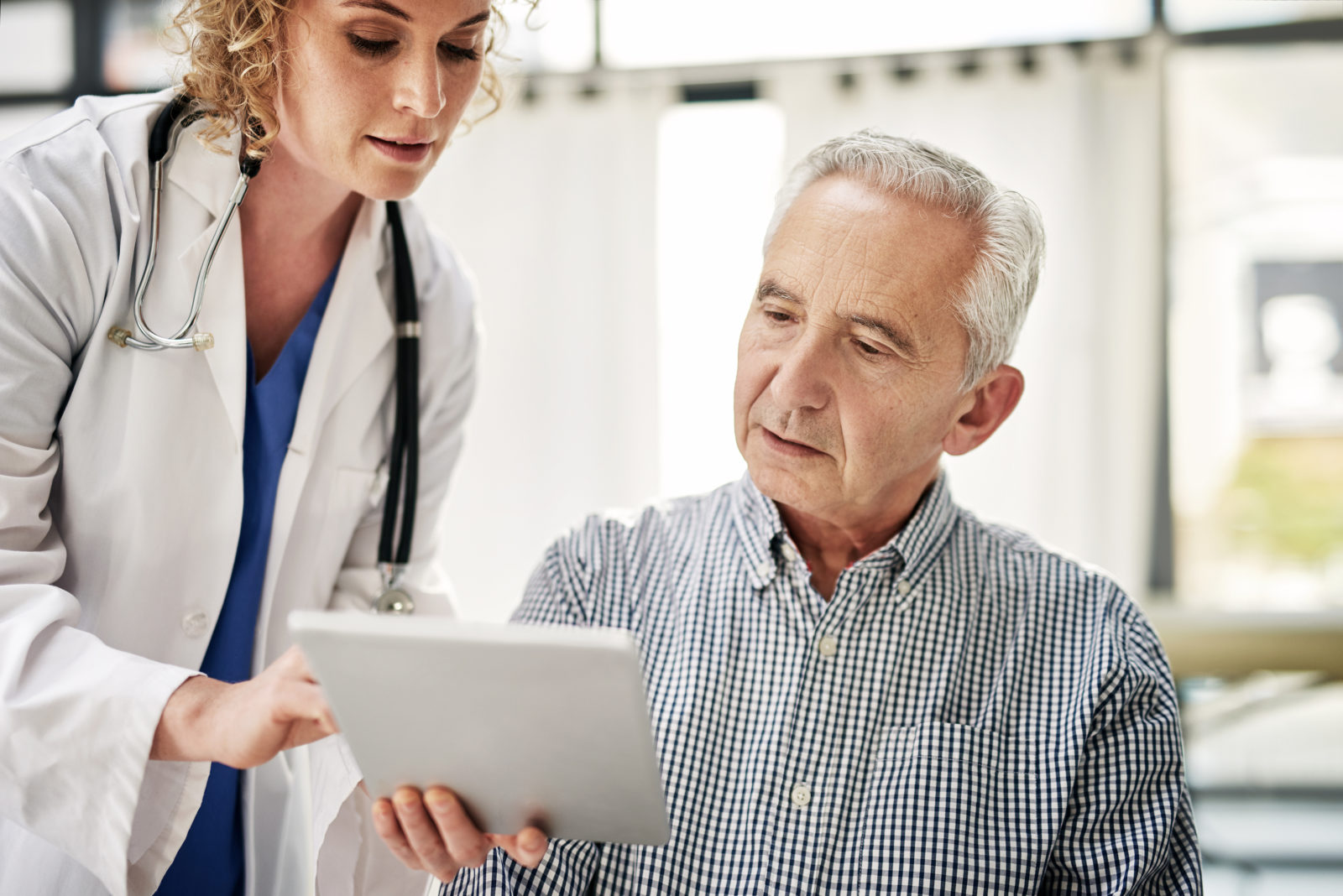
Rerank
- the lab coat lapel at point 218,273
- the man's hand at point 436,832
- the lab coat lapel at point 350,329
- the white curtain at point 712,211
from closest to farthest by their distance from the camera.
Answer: the man's hand at point 436,832
the lab coat lapel at point 218,273
the lab coat lapel at point 350,329
the white curtain at point 712,211

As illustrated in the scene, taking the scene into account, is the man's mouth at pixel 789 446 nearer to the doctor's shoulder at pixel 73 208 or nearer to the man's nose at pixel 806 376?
the man's nose at pixel 806 376

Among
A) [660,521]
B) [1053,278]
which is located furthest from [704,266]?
[660,521]

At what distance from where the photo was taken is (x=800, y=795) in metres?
1.25

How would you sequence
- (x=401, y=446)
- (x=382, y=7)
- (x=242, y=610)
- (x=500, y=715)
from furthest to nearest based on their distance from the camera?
(x=401, y=446)
(x=242, y=610)
(x=382, y=7)
(x=500, y=715)

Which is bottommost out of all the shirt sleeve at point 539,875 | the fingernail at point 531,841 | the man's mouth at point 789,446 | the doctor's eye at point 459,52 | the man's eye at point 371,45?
the shirt sleeve at point 539,875

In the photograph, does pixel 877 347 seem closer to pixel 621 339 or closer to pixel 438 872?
pixel 438 872

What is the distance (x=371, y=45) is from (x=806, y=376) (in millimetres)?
→ 596

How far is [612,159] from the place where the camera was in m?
3.55

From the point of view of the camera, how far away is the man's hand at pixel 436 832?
94cm

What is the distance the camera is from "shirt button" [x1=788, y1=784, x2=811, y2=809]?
1247 millimetres

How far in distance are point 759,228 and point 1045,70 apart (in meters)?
0.97

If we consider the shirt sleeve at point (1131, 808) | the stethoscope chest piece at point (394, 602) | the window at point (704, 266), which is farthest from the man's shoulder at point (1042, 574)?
the window at point (704, 266)

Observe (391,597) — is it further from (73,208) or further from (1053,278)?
(1053,278)

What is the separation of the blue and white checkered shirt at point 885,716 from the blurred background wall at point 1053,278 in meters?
2.04
